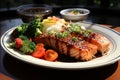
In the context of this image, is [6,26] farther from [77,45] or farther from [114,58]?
[114,58]

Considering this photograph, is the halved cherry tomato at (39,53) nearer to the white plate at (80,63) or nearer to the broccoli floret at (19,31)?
the white plate at (80,63)

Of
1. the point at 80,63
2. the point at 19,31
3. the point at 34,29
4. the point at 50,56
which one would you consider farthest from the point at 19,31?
the point at 80,63

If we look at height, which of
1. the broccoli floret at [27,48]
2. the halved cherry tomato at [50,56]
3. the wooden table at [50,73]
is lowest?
the wooden table at [50,73]

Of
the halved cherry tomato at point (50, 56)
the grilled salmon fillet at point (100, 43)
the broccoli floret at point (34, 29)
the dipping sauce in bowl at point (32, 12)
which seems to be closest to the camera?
the halved cherry tomato at point (50, 56)

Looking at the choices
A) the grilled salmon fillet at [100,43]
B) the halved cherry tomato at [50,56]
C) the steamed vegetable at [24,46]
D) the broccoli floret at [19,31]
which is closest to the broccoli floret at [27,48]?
the steamed vegetable at [24,46]

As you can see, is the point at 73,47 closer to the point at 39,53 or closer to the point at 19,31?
the point at 39,53

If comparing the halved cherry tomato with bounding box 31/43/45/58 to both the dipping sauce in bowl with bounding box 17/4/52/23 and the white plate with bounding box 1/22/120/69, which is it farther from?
the dipping sauce in bowl with bounding box 17/4/52/23

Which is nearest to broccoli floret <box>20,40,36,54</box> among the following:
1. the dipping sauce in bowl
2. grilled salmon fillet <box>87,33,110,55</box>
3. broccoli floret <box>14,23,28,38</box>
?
broccoli floret <box>14,23,28,38</box>
